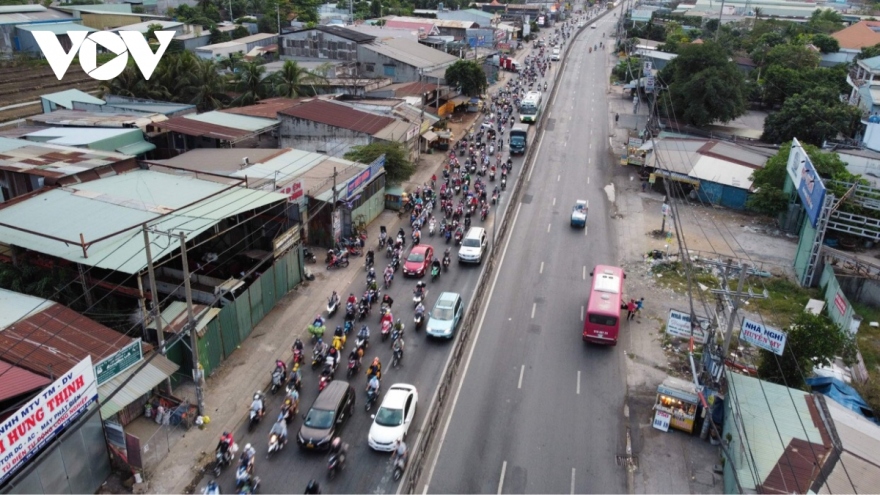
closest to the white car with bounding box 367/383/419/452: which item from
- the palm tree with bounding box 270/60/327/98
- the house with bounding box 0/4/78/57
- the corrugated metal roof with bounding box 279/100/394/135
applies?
the corrugated metal roof with bounding box 279/100/394/135

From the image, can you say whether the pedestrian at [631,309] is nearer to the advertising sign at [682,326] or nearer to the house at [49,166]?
the advertising sign at [682,326]

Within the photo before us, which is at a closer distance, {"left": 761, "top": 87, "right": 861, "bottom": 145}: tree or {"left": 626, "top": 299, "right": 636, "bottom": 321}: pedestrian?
{"left": 626, "top": 299, "right": 636, "bottom": 321}: pedestrian

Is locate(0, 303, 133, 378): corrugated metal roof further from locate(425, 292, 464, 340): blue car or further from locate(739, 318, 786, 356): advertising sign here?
locate(739, 318, 786, 356): advertising sign

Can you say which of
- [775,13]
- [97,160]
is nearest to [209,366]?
[97,160]

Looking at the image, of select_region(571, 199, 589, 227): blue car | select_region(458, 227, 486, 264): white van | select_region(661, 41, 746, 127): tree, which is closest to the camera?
select_region(458, 227, 486, 264): white van

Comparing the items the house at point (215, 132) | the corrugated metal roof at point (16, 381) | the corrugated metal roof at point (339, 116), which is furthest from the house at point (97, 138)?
the corrugated metal roof at point (16, 381)

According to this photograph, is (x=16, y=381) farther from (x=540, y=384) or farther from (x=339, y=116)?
(x=339, y=116)

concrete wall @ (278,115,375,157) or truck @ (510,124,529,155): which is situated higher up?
concrete wall @ (278,115,375,157)
